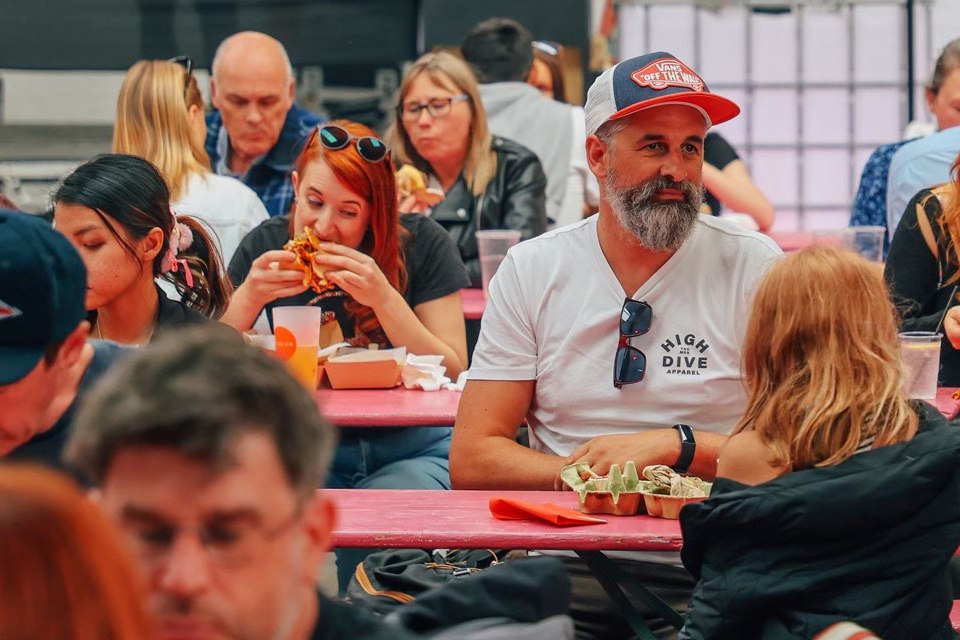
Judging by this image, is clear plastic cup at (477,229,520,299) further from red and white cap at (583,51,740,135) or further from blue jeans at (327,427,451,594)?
red and white cap at (583,51,740,135)

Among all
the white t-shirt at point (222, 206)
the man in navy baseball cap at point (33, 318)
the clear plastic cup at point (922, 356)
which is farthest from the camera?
the white t-shirt at point (222, 206)

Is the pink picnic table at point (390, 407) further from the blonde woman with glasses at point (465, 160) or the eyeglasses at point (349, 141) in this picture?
the blonde woman with glasses at point (465, 160)

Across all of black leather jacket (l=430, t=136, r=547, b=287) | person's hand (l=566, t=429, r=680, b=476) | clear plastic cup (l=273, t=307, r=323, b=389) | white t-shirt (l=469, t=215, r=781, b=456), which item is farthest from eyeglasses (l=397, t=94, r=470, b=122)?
person's hand (l=566, t=429, r=680, b=476)

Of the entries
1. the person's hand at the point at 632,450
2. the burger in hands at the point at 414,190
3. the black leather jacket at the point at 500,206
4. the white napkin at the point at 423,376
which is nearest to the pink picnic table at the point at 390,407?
the white napkin at the point at 423,376

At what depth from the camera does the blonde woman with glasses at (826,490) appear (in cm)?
258

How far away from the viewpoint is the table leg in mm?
2906

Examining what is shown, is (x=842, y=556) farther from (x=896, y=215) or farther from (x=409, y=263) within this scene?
(x=896, y=215)

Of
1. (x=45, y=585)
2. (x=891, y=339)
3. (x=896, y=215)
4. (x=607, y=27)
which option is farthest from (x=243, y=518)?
(x=607, y=27)

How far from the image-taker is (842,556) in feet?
8.51

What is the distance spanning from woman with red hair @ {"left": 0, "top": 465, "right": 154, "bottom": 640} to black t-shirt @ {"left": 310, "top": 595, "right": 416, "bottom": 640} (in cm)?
50

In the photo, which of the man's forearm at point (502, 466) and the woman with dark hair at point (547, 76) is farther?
the woman with dark hair at point (547, 76)

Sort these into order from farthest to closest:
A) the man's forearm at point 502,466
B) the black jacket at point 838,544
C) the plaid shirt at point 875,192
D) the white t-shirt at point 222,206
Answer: the plaid shirt at point 875,192 < the white t-shirt at point 222,206 < the man's forearm at point 502,466 < the black jacket at point 838,544

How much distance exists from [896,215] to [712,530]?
3359mm

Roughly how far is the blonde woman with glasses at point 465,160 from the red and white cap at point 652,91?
2.47 metres
